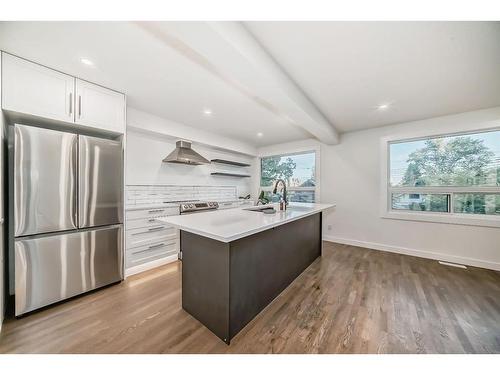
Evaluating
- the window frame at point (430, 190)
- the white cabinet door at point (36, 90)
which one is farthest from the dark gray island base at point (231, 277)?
the window frame at point (430, 190)

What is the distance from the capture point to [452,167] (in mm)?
3076

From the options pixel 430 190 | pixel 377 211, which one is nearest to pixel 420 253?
pixel 377 211

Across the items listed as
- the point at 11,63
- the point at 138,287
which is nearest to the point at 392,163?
the point at 138,287

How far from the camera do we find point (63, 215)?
6.07 feet

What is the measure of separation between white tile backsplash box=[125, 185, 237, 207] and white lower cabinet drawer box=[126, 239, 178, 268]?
842mm

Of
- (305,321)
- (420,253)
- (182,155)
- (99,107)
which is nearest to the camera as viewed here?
(305,321)

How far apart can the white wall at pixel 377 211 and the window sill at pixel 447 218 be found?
71mm

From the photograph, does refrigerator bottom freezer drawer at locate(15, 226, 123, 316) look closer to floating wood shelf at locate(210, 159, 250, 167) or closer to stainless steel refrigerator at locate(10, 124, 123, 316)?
stainless steel refrigerator at locate(10, 124, 123, 316)

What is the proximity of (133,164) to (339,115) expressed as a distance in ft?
11.8

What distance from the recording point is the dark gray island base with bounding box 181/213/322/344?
1392 millimetres

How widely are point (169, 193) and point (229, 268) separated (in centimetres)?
279

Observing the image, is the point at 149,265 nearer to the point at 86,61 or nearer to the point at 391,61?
the point at 86,61

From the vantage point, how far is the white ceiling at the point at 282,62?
1.36 metres
